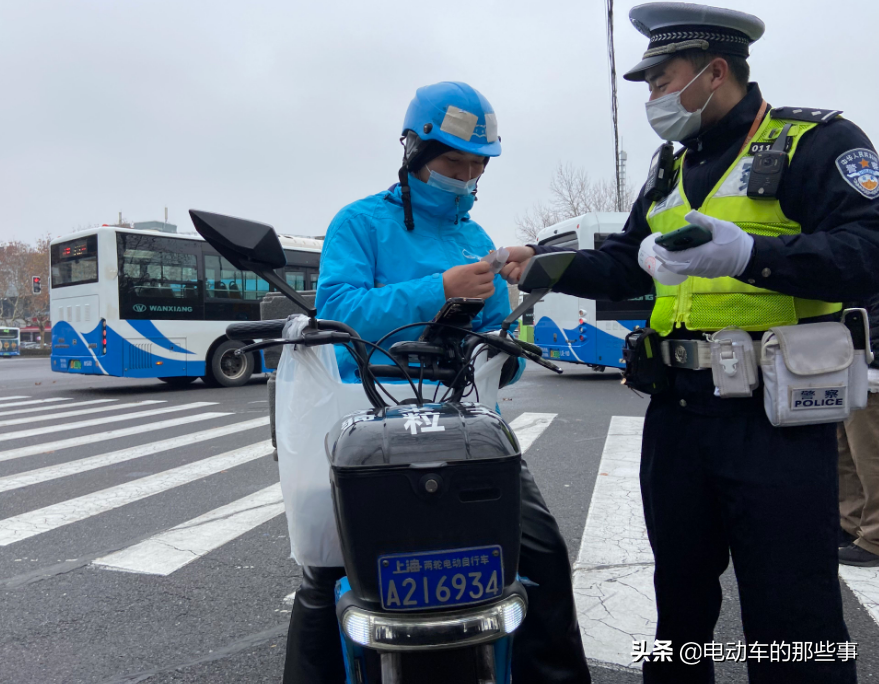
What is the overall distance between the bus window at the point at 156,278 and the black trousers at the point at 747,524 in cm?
1218

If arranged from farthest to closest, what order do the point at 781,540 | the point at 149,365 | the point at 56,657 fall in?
the point at 149,365 → the point at 56,657 → the point at 781,540

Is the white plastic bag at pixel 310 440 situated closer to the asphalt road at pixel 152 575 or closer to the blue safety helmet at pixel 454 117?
the blue safety helmet at pixel 454 117

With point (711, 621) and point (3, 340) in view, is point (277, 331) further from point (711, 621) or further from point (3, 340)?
point (3, 340)

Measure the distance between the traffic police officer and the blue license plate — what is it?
895 millimetres

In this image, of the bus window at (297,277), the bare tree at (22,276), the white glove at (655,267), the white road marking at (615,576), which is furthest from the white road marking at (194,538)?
the bare tree at (22,276)

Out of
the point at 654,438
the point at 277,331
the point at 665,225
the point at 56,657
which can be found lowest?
the point at 56,657

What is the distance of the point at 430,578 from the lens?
1222 mm

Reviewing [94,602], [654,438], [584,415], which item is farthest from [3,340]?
[654,438]

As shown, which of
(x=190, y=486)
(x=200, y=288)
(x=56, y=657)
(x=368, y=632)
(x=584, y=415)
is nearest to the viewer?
(x=368, y=632)

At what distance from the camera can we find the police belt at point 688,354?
5.94 feet

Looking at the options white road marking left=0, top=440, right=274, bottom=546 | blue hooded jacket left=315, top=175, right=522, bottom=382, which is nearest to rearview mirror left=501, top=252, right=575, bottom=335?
blue hooded jacket left=315, top=175, right=522, bottom=382

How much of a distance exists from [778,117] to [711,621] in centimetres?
144

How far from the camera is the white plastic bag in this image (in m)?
1.59

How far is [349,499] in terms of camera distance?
1.23 m
